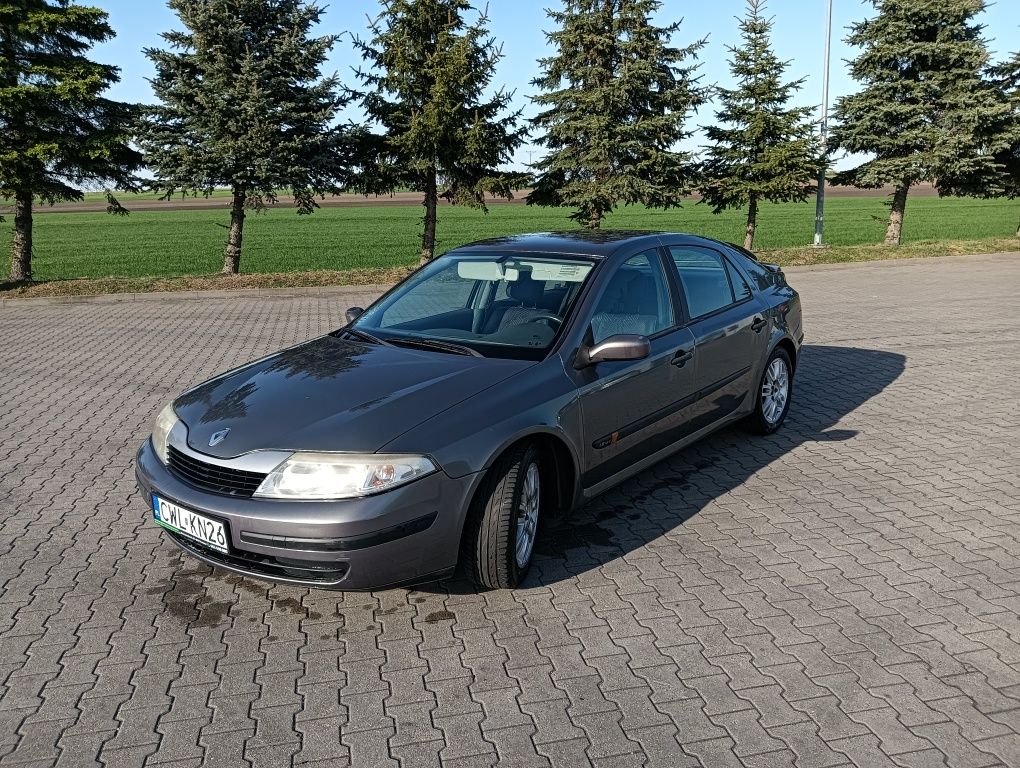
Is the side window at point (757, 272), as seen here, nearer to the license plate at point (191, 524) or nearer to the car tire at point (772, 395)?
the car tire at point (772, 395)

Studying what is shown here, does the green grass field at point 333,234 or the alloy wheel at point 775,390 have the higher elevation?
the green grass field at point 333,234

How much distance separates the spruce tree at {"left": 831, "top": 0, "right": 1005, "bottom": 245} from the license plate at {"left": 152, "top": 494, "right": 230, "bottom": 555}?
23025 millimetres

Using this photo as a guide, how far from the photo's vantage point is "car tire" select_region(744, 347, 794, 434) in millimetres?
6418

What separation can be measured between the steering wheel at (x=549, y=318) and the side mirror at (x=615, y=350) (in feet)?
0.72

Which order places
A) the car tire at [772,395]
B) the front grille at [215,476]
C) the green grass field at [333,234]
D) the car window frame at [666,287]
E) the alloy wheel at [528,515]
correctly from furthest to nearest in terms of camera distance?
the green grass field at [333,234] < the car tire at [772,395] < the car window frame at [666,287] < the alloy wheel at [528,515] < the front grille at [215,476]

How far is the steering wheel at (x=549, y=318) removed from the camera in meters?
4.55

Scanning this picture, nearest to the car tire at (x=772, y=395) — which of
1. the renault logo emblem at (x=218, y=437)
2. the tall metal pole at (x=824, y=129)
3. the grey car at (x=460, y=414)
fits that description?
the grey car at (x=460, y=414)

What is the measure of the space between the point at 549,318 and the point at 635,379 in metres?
0.60

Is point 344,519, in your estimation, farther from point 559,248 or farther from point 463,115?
point 463,115

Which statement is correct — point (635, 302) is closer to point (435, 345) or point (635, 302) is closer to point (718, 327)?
point (718, 327)

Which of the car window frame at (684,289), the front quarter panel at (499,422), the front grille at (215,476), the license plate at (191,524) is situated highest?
the car window frame at (684,289)

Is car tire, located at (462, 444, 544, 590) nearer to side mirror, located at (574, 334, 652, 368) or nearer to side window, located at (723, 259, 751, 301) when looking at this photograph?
side mirror, located at (574, 334, 652, 368)

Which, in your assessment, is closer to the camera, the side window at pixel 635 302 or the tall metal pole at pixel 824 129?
the side window at pixel 635 302

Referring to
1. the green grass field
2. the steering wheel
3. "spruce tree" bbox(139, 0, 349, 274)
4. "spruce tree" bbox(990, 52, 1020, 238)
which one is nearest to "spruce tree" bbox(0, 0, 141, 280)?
"spruce tree" bbox(139, 0, 349, 274)
